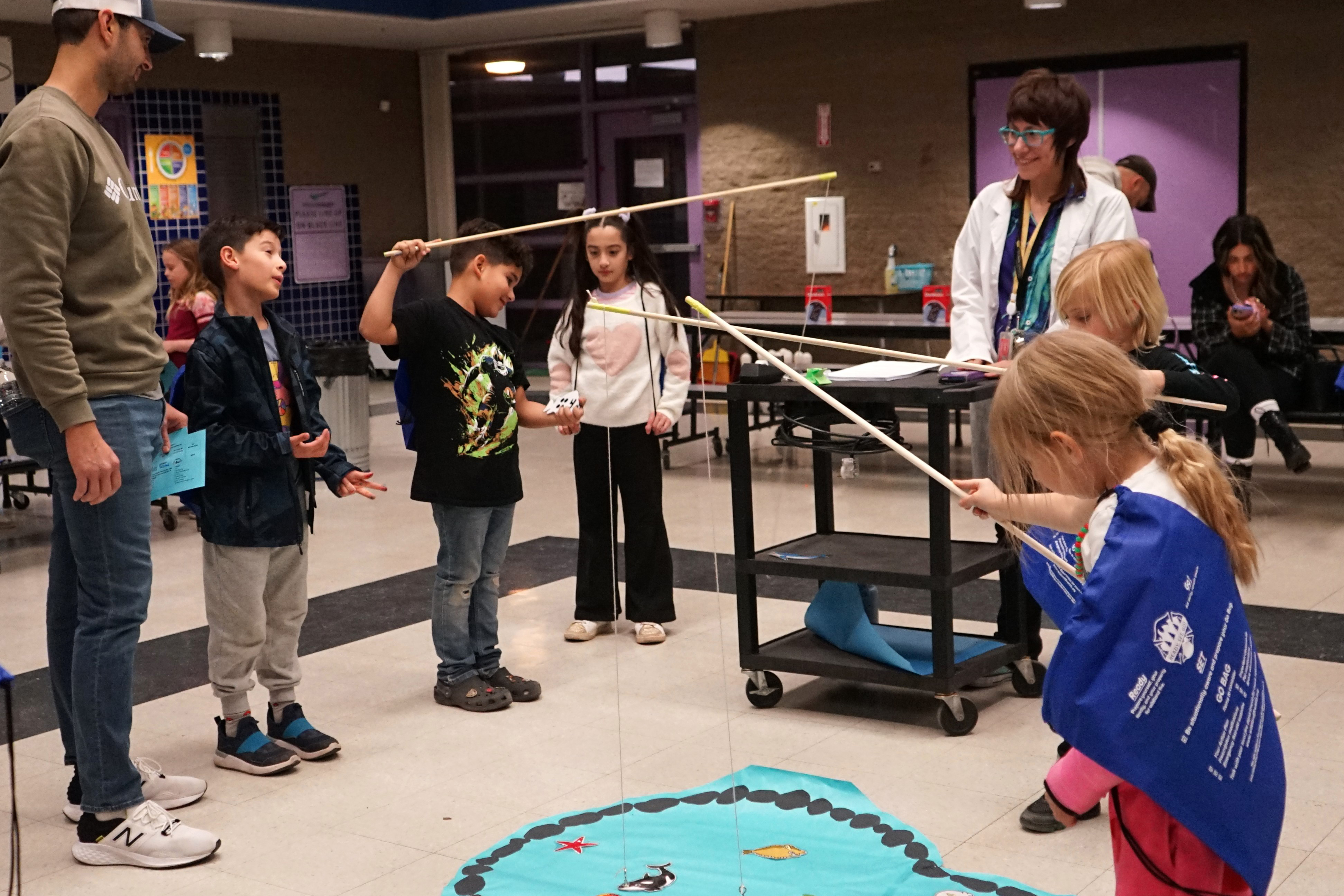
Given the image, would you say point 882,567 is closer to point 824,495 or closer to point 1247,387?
point 824,495

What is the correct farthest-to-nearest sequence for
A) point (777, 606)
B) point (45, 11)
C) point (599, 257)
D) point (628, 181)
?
point (628, 181)
point (45, 11)
point (777, 606)
point (599, 257)

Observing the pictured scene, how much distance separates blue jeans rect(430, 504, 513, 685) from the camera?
3.72 m

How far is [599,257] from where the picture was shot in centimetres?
425

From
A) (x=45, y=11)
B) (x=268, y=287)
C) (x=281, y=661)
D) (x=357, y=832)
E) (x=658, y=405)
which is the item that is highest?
(x=45, y=11)

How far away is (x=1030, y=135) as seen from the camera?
3.42 meters

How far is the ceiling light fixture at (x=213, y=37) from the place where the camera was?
411 inches

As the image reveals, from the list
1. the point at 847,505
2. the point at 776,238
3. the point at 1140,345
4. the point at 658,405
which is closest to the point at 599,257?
the point at 658,405

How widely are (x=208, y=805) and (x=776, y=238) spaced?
27.4ft

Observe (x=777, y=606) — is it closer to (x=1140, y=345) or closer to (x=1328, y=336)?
(x=1140, y=345)

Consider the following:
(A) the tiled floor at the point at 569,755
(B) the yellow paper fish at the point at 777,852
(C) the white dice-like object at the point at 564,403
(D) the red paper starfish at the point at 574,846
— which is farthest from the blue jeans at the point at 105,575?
(B) the yellow paper fish at the point at 777,852

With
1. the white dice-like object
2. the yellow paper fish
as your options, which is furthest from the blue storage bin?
the yellow paper fish

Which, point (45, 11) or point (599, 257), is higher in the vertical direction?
point (45, 11)

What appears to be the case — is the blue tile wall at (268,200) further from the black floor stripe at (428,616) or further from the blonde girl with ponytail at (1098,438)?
the blonde girl with ponytail at (1098,438)

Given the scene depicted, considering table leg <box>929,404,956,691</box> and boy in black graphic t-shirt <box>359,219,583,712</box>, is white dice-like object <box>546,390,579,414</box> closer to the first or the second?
boy in black graphic t-shirt <box>359,219,583,712</box>
